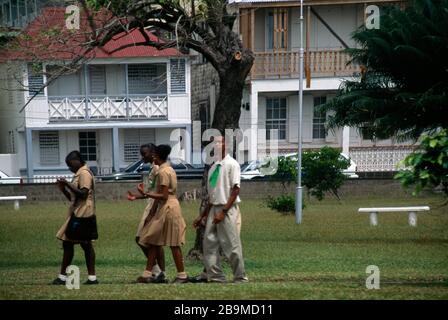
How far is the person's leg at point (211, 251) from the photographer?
32.4 feet

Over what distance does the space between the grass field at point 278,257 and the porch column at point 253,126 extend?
868cm

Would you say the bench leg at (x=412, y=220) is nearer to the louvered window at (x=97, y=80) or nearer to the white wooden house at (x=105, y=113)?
the white wooden house at (x=105, y=113)

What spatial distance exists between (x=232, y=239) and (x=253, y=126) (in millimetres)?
23611

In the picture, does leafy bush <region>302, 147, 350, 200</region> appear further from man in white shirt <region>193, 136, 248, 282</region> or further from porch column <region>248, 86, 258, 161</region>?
man in white shirt <region>193, 136, 248, 282</region>

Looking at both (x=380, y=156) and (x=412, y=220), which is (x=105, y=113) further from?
(x=412, y=220)

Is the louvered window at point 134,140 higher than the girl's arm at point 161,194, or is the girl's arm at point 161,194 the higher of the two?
the girl's arm at point 161,194

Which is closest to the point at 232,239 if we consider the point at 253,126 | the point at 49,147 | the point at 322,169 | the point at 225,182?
the point at 225,182

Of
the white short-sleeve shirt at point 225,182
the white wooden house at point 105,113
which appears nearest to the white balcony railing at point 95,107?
the white wooden house at point 105,113

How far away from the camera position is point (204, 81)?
126ft

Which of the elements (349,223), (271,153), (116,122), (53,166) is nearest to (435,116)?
(349,223)

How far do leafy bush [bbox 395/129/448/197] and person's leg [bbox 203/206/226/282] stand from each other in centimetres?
240

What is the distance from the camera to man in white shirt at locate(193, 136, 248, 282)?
972cm

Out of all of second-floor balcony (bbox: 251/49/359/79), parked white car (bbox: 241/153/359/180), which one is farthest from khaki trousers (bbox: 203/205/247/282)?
second-floor balcony (bbox: 251/49/359/79)

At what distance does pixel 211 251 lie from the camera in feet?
32.6
